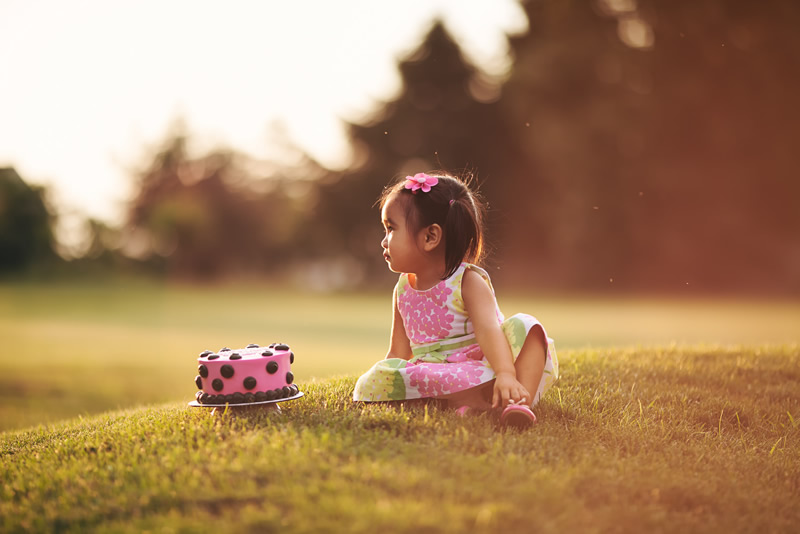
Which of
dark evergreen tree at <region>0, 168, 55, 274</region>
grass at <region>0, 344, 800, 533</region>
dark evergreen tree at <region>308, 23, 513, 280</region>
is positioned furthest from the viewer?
dark evergreen tree at <region>308, 23, 513, 280</region>

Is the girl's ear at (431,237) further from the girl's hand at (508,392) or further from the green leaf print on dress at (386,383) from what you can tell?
the girl's hand at (508,392)

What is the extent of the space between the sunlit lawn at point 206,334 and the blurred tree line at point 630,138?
3670 mm

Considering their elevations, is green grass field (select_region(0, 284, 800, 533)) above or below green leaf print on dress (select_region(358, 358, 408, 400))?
below

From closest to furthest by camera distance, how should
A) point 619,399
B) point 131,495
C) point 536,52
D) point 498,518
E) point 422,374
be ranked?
point 498,518, point 131,495, point 422,374, point 619,399, point 536,52

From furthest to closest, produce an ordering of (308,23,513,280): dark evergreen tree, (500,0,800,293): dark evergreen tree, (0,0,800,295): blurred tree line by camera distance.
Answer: (308,23,513,280): dark evergreen tree < (0,0,800,295): blurred tree line < (500,0,800,293): dark evergreen tree

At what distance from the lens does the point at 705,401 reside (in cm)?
427

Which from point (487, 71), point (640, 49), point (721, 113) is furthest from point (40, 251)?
Result: point (721, 113)

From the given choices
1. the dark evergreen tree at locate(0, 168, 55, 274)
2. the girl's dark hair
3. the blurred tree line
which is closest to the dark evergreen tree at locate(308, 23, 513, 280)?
the blurred tree line

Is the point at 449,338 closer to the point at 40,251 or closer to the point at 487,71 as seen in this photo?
the point at 487,71

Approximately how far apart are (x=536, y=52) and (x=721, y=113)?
281 inches

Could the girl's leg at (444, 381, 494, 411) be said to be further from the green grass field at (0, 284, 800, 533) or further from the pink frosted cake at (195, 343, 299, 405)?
the pink frosted cake at (195, 343, 299, 405)

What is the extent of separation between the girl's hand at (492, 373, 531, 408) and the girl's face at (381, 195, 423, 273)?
0.81m

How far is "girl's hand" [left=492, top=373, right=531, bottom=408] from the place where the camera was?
11.2ft

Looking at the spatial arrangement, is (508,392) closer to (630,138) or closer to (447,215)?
(447,215)
